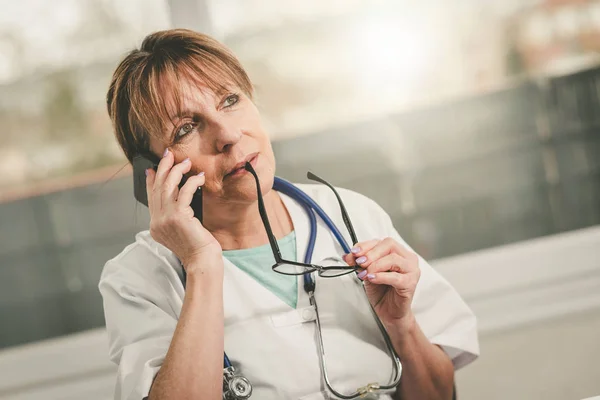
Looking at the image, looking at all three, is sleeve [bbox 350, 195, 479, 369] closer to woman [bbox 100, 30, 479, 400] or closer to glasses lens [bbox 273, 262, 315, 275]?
woman [bbox 100, 30, 479, 400]

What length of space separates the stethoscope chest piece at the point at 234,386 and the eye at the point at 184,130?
40 cm

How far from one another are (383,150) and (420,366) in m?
0.69

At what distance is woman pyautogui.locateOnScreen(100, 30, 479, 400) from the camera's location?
1.04m

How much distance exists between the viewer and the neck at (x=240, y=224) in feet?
3.94

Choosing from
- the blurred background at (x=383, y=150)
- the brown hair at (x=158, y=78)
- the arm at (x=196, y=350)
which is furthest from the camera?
the blurred background at (x=383, y=150)

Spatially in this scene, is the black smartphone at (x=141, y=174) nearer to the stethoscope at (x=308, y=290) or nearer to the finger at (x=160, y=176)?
the finger at (x=160, y=176)

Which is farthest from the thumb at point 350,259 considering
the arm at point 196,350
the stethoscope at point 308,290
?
the arm at point 196,350

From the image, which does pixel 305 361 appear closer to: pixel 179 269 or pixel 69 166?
pixel 179 269

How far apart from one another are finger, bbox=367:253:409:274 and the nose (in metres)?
0.31

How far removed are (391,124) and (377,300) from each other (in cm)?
67

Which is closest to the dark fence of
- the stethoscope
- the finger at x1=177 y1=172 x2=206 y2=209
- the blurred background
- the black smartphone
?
the blurred background

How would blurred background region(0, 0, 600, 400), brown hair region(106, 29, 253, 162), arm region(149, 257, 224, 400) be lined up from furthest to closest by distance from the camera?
Answer: 1. blurred background region(0, 0, 600, 400)
2. brown hair region(106, 29, 253, 162)
3. arm region(149, 257, 224, 400)

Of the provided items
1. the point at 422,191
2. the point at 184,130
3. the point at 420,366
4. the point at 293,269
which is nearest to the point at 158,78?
the point at 184,130

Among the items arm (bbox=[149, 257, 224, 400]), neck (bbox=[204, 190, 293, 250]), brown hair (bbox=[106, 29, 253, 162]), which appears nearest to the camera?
arm (bbox=[149, 257, 224, 400])
